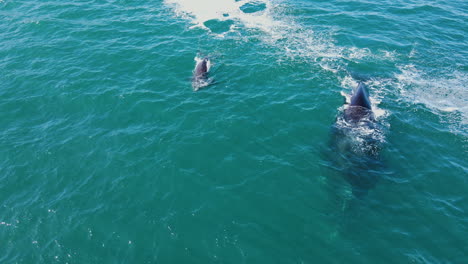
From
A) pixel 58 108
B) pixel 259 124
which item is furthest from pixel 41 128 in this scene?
pixel 259 124

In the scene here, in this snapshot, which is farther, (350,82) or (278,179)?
(350,82)

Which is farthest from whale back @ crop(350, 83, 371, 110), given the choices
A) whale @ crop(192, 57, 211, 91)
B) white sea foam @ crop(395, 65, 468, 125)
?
whale @ crop(192, 57, 211, 91)

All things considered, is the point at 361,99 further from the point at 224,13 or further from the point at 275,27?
the point at 224,13

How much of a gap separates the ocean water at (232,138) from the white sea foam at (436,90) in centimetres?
24

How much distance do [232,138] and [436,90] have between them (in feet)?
92.6

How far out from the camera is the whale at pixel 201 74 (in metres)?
43.0

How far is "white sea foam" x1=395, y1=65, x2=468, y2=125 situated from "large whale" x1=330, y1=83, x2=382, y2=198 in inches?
298

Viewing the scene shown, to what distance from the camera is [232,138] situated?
35.7 meters

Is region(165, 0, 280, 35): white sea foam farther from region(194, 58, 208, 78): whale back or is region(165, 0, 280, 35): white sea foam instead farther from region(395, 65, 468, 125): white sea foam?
region(395, 65, 468, 125): white sea foam

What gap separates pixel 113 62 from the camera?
1877 inches

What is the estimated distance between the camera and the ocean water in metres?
26.5

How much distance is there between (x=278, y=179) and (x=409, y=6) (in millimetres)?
49935

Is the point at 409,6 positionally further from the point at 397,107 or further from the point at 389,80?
the point at 397,107

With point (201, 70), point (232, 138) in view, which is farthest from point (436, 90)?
point (201, 70)
